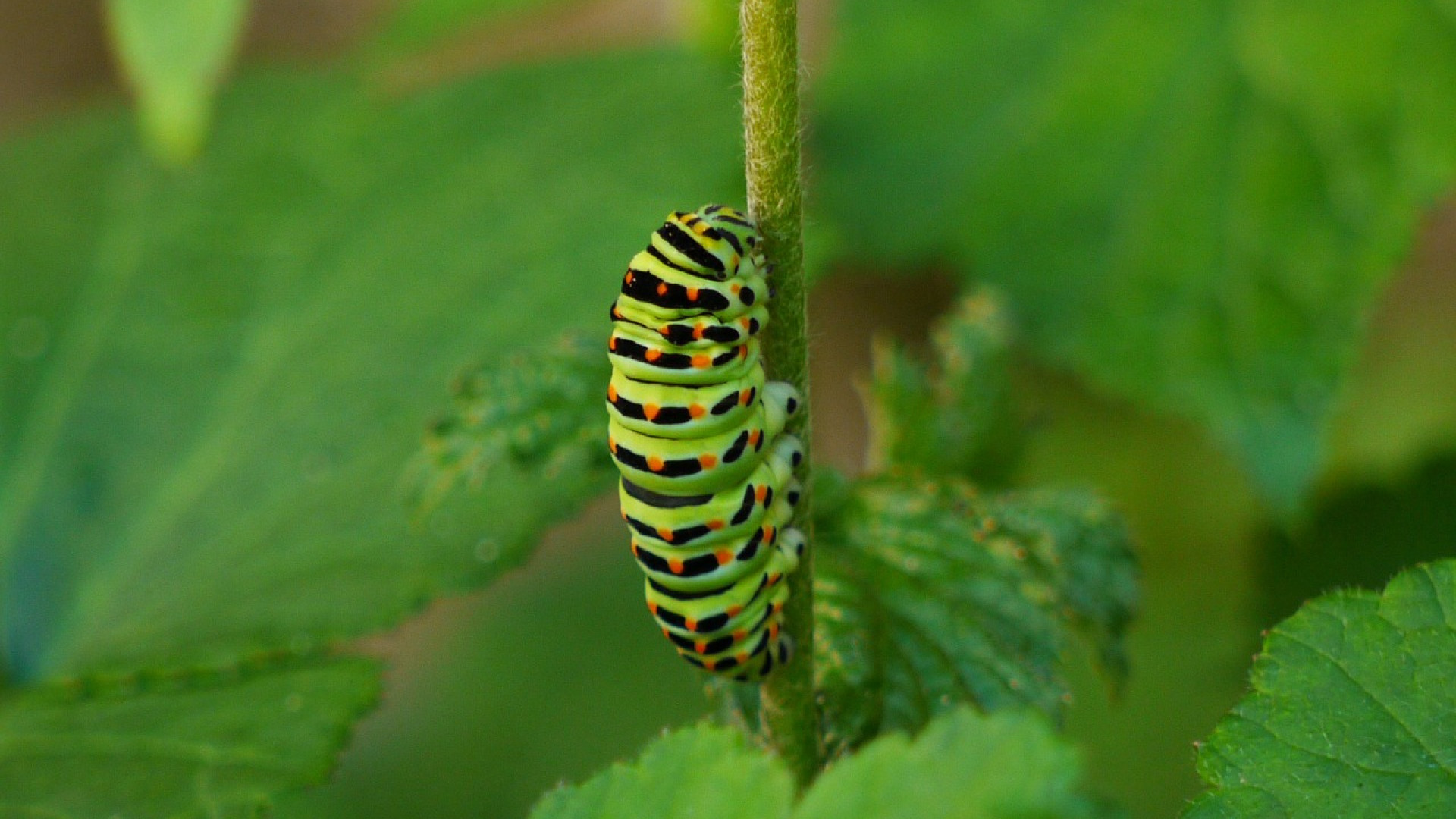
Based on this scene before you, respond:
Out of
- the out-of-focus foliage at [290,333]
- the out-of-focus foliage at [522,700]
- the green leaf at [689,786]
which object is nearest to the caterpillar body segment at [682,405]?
the green leaf at [689,786]

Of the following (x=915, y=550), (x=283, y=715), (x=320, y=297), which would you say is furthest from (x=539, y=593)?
(x=915, y=550)

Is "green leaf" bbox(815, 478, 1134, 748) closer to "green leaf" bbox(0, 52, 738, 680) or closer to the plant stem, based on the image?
the plant stem

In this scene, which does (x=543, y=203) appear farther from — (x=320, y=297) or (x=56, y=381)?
(x=56, y=381)

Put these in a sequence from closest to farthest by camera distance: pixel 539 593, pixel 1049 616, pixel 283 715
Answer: pixel 1049 616, pixel 283 715, pixel 539 593

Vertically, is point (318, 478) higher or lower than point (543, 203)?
lower

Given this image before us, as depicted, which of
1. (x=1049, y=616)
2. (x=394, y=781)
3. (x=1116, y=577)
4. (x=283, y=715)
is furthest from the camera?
(x=394, y=781)

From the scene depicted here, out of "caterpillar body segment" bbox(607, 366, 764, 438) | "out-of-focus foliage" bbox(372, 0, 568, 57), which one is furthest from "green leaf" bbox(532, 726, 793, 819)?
"out-of-focus foliage" bbox(372, 0, 568, 57)
